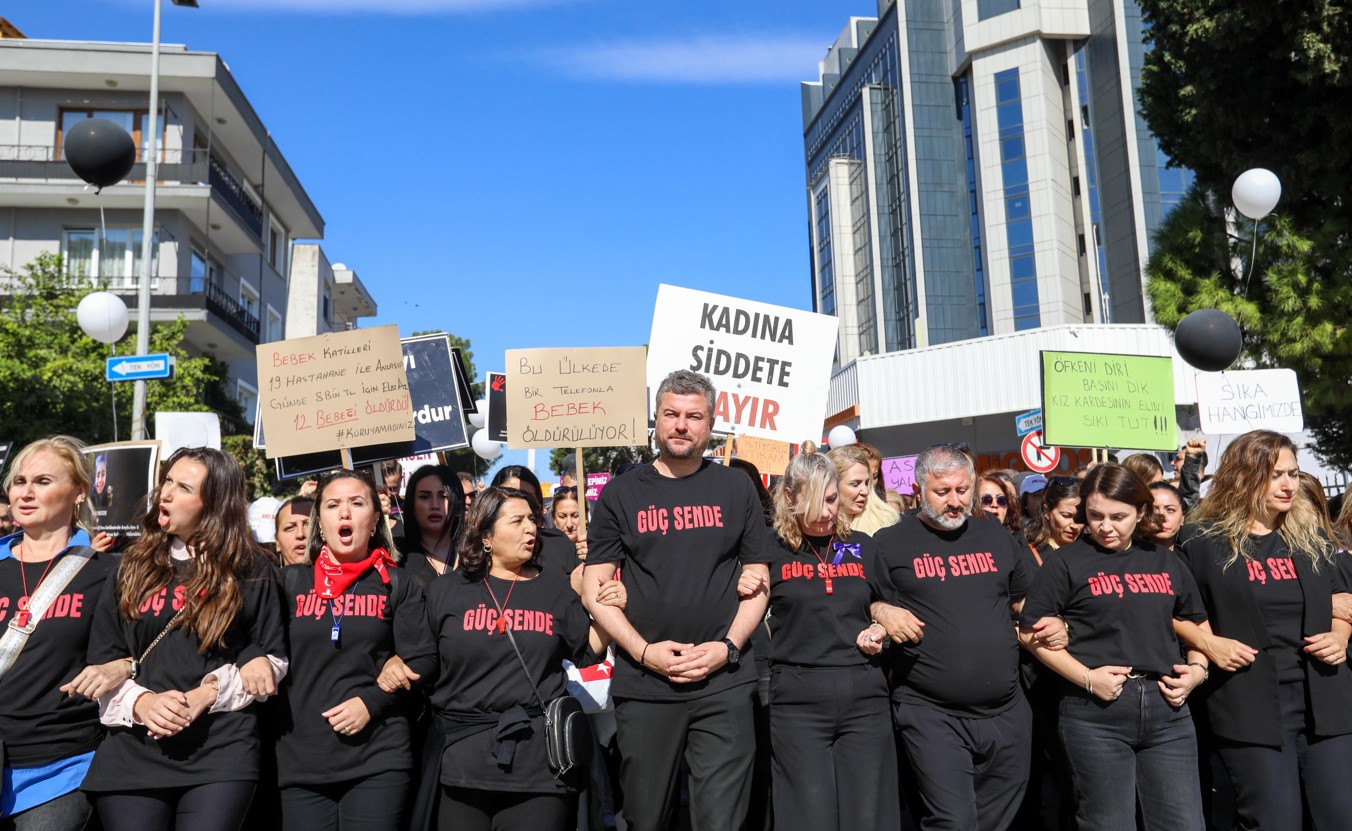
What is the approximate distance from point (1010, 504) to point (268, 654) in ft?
15.6

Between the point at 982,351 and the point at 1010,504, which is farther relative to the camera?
the point at 982,351

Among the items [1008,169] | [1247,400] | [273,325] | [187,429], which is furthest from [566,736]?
[1008,169]

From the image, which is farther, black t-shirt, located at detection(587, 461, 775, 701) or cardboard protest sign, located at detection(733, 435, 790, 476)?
cardboard protest sign, located at detection(733, 435, 790, 476)

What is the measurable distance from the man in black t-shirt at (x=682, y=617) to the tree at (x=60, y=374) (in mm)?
17579

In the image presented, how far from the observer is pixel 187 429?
36.6 feet

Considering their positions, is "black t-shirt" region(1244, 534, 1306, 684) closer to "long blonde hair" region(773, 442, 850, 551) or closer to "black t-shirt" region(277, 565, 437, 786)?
"long blonde hair" region(773, 442, 850, 551)

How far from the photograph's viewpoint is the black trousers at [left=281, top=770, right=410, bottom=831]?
4219 millimetres

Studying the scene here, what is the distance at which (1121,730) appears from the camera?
4723 millimetres

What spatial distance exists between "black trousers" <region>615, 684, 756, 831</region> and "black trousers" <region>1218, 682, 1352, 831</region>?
2.16m

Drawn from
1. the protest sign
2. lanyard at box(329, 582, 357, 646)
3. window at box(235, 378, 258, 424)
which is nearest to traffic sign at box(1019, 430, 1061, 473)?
the protest sign

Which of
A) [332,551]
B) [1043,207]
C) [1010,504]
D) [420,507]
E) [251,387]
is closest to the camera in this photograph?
[332,551]

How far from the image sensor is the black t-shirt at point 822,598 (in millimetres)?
4945

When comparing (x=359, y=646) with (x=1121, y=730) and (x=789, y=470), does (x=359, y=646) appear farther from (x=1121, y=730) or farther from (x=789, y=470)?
(x=1121, y=730)

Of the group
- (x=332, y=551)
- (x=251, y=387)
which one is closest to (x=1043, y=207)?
(x=251, y=387)
